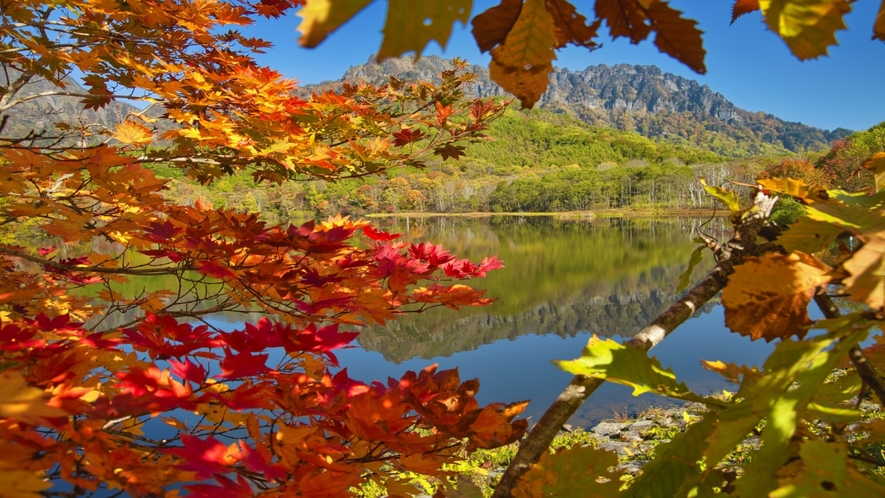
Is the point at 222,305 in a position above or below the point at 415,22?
below

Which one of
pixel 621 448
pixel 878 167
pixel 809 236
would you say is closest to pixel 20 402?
A: pixel 809 236

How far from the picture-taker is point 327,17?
167 mm

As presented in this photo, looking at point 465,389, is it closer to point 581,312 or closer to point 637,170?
point 581,312

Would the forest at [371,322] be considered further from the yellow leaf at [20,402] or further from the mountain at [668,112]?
the mountain at [668,112]

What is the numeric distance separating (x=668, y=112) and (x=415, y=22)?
154 m

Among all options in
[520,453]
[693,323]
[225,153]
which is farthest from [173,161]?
[693,323]

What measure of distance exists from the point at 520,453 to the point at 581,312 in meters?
15.1

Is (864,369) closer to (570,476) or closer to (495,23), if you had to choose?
(570,476)

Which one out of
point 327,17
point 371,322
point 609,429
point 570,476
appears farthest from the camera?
point 609,429

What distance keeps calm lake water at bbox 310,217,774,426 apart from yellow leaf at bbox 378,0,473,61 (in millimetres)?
1561

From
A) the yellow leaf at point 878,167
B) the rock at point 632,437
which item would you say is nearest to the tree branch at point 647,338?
the yellow leaf at point 878,167

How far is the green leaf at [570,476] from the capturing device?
48 centimetres

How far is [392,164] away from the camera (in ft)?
6.13

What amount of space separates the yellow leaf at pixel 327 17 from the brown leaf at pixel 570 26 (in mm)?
203
